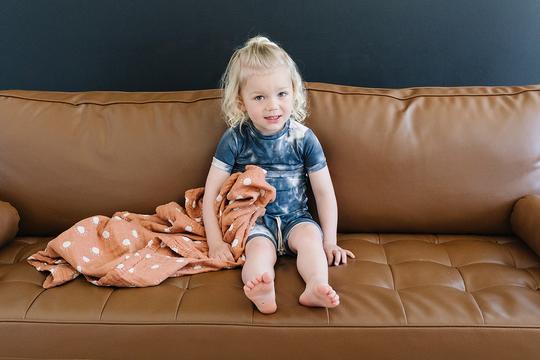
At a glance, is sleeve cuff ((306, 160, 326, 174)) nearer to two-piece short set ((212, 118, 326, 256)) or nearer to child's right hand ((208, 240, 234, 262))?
two-piece short set ((212, 118, 326, 256))

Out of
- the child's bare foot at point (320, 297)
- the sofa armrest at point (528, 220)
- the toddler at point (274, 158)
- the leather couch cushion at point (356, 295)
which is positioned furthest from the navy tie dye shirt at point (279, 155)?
the sofa armrest at point (528, 220)

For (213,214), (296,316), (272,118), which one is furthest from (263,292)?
(272,118)

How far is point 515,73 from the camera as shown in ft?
6.57

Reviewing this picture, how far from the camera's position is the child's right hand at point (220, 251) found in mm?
1498

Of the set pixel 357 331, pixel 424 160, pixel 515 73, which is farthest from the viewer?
pixel 515 73

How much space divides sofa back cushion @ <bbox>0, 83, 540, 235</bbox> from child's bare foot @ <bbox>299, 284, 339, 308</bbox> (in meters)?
0.49

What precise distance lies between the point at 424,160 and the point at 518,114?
0.33 metres

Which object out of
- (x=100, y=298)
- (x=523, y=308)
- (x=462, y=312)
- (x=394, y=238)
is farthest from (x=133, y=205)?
(x=523, y=308)

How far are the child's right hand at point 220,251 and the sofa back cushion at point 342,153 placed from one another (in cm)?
25

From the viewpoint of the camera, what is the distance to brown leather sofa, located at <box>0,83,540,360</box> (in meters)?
1.37

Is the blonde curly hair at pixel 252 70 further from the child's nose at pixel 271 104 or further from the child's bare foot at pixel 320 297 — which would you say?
the child's bare foot at pixel 320 297

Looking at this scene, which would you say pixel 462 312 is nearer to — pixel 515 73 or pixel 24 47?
pixel 515 73

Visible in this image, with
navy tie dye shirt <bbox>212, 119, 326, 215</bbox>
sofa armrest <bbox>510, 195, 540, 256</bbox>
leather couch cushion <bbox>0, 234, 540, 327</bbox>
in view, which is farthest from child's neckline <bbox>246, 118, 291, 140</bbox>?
sofa armrest <bbox>510, 195, 540, 256</bbox>

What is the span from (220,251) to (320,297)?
402mm
